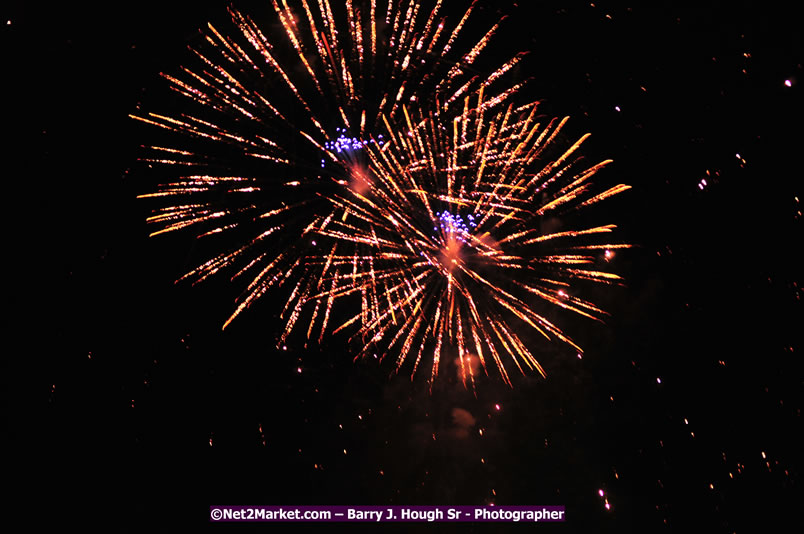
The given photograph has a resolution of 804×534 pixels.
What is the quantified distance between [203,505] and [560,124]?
351 inches

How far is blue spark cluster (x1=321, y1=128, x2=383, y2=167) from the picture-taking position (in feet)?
16.0

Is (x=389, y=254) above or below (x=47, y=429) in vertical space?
above

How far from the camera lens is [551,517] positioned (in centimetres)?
991

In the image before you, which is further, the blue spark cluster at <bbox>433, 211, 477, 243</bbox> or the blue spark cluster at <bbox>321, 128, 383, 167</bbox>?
the blue spark cluster at <bbox>433, 211, 477, 243</bbox>

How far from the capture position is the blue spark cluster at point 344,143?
4891 mm

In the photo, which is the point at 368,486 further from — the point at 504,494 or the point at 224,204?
the point at 224,204

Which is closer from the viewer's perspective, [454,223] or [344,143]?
[344,143]

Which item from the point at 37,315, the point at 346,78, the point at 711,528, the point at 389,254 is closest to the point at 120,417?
the point at 37,315

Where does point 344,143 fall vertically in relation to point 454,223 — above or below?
above

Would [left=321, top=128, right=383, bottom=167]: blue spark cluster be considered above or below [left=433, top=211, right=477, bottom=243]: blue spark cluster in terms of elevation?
above

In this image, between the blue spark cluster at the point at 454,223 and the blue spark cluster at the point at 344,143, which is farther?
the blue spark cluster at the point at 454,223

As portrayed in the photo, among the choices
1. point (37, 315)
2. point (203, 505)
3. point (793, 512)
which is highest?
point (37, 315)

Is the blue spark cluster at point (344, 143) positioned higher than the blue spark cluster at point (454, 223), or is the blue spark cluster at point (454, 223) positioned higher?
the blue spark cluster at point (344, 143)

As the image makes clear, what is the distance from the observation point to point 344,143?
16.1 ft
